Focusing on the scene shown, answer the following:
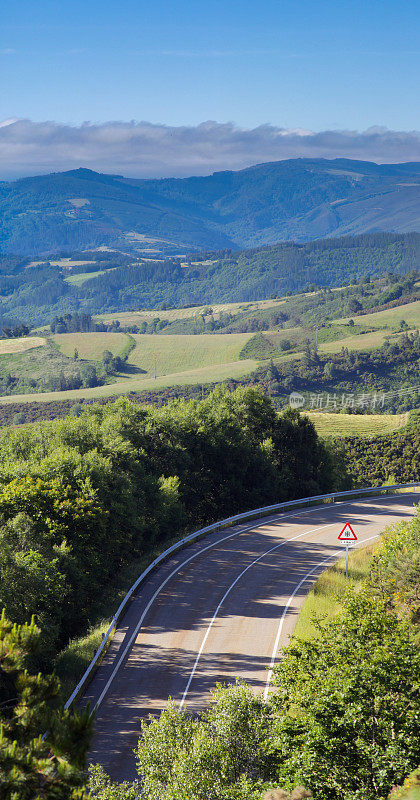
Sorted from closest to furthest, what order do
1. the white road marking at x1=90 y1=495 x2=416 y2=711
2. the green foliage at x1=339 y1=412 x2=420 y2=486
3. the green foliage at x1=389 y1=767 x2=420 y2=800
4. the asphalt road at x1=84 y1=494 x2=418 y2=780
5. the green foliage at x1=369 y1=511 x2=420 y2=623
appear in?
the green foliage at x1=389 y1=767 x2=420 y2=800 → the green foliage at x1=369 y1=511 x2=420 y2=623 → the asphalt road at x1=84 y1=494 x2=418 y2=780 → the white road marking at x1=90 y1=495 x2=416 y2=711 → the green foliage at x1=339 y1=412 x2=420 y2=486

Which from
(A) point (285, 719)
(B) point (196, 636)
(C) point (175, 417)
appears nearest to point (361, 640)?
(A) point (285, 719)

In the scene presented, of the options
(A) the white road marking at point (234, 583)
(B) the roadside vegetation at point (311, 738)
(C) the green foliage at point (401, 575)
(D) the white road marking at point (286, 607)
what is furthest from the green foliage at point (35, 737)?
(C) the green foliage at point (401, 575)

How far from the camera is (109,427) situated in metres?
46.1

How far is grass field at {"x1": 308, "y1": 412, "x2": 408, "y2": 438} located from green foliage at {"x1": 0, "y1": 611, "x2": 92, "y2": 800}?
92404 mm

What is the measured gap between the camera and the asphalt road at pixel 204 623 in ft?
67.4

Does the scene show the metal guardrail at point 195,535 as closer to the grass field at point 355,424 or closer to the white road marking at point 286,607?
the white road marking at point 286,607

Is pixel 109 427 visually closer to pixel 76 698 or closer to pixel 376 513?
pixel 376 513

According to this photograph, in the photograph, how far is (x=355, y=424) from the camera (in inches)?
4358

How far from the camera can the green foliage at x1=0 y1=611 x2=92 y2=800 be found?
981 centimetres

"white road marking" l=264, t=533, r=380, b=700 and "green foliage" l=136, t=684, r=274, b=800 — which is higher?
"green foliage" l=136, t=684, r=274, b=800

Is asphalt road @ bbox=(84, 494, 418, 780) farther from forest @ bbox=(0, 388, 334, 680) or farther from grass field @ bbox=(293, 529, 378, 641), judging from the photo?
forest @ bbox=(0, 388, 334, 680)

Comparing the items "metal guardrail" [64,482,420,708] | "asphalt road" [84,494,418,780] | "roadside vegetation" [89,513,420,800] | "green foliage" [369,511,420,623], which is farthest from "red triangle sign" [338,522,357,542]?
"roadside vegetation" [89,513,420,800]

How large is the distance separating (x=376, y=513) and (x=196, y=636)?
2405cm

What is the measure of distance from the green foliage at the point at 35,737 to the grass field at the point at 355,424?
9240 centimetres
